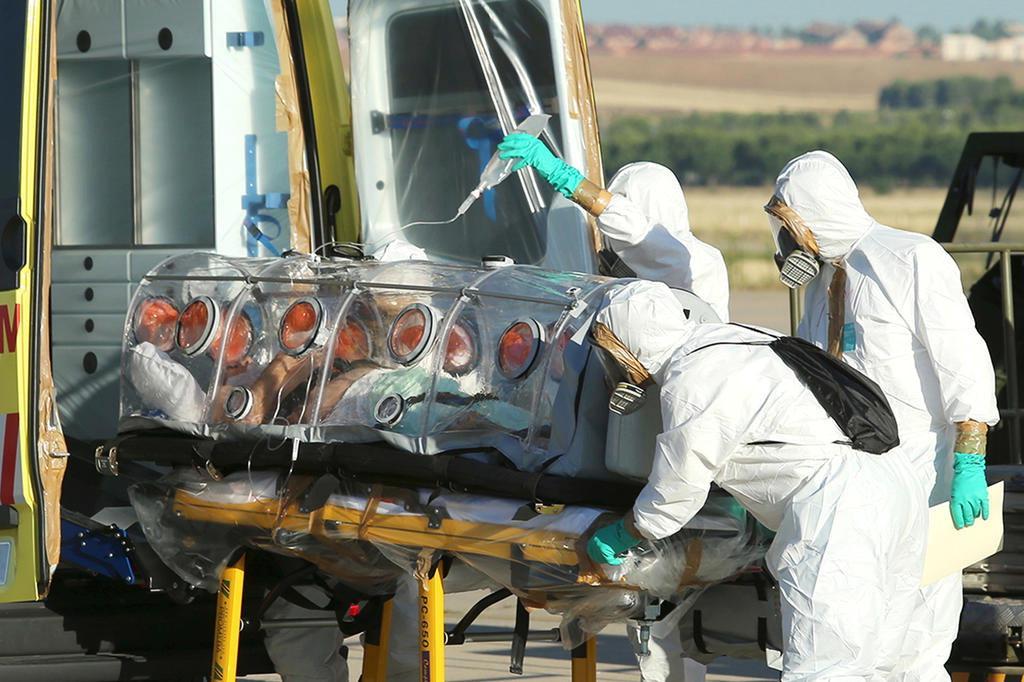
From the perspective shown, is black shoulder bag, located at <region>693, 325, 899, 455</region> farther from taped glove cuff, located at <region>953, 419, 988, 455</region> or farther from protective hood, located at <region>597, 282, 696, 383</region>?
taped glove cuff, located at <region>953, 419, 988, 455</region>

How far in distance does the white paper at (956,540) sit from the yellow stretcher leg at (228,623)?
1.91 m

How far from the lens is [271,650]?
207 inches

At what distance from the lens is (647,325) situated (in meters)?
4.08

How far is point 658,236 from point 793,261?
28.3 inches

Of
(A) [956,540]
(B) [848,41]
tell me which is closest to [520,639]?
(A) [956,540]

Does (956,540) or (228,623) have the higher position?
(956,540)

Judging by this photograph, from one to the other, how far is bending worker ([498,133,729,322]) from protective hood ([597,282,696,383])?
1.17 metres

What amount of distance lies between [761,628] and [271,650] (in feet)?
5.14

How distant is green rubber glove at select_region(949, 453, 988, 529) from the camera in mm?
4629

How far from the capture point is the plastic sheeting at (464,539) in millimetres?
4227

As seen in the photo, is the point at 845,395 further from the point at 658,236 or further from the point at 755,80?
the point at 755,80

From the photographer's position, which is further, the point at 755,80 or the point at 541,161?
the point at 755,80

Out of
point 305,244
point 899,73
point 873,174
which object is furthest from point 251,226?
point 899,73

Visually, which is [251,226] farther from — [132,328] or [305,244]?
[132,328]
